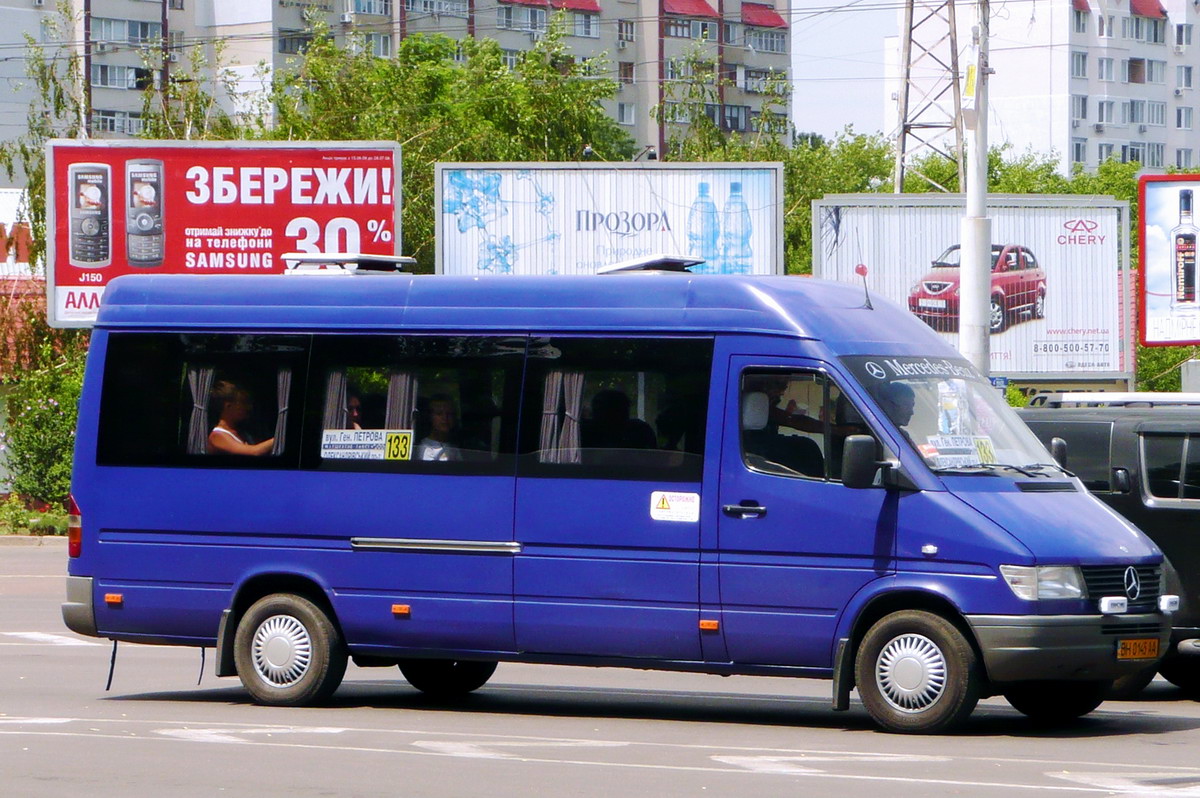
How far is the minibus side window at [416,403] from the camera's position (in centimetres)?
1132

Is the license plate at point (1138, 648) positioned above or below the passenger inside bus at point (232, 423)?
below

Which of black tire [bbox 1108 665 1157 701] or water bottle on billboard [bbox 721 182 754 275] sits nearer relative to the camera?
black tire [bbox 1108 665 1157 701]

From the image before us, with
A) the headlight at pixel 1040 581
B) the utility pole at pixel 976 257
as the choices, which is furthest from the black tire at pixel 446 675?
the utility pole at pixel 976 257

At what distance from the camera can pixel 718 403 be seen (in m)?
10.8

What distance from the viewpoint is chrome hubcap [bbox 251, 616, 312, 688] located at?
38.1 ft

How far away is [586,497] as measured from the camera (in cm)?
1095

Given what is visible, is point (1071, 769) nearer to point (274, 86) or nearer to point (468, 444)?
point (468, 444)

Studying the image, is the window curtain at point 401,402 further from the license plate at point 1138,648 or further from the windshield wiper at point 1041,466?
the license plate at point 1138,648

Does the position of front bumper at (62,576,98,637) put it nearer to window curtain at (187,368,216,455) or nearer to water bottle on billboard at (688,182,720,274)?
window curtain at (187,368,216,455)

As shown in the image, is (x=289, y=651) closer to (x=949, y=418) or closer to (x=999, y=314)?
(x=949, y=418)

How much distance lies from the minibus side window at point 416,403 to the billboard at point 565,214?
20725mm

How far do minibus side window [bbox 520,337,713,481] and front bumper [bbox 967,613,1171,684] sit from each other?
1836 millimetres

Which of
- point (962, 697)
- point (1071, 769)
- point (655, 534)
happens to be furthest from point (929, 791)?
point (655, 534)

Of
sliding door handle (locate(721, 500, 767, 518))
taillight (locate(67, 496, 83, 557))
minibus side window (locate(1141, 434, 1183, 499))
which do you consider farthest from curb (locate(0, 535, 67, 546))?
sliding door handle (locate(721, 500, 767, 518))
